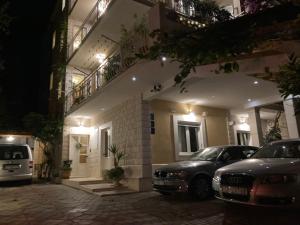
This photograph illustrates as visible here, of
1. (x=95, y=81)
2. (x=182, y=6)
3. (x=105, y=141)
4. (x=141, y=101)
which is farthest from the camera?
(x=105, y=141)

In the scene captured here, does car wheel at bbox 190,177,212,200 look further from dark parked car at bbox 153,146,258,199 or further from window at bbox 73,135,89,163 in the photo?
window at bbox 73,135,89,163

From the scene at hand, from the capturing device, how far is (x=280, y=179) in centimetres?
421

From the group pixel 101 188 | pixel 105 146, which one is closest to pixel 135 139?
pixel 101 188

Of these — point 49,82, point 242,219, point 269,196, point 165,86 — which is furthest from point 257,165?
point 49,82

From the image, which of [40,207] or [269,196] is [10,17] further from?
[269,196]

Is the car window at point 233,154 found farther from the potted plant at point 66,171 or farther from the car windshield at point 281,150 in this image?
the potted plant at point 66,171

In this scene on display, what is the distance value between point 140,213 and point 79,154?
30.7 feet

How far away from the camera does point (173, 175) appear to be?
6.90 meters

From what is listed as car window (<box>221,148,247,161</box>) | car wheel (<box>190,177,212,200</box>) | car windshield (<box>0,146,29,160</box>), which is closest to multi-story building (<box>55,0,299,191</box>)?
car windshield (<box>0,146,29,160</box>)

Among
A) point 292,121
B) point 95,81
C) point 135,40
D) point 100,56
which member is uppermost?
point 100,56

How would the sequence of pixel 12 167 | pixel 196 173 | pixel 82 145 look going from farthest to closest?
pixel 82 145, pixel 12 167, pixel 196 173

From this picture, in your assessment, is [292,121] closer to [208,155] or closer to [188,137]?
[188,137]

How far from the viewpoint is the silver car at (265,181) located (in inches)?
162

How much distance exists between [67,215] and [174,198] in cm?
308
